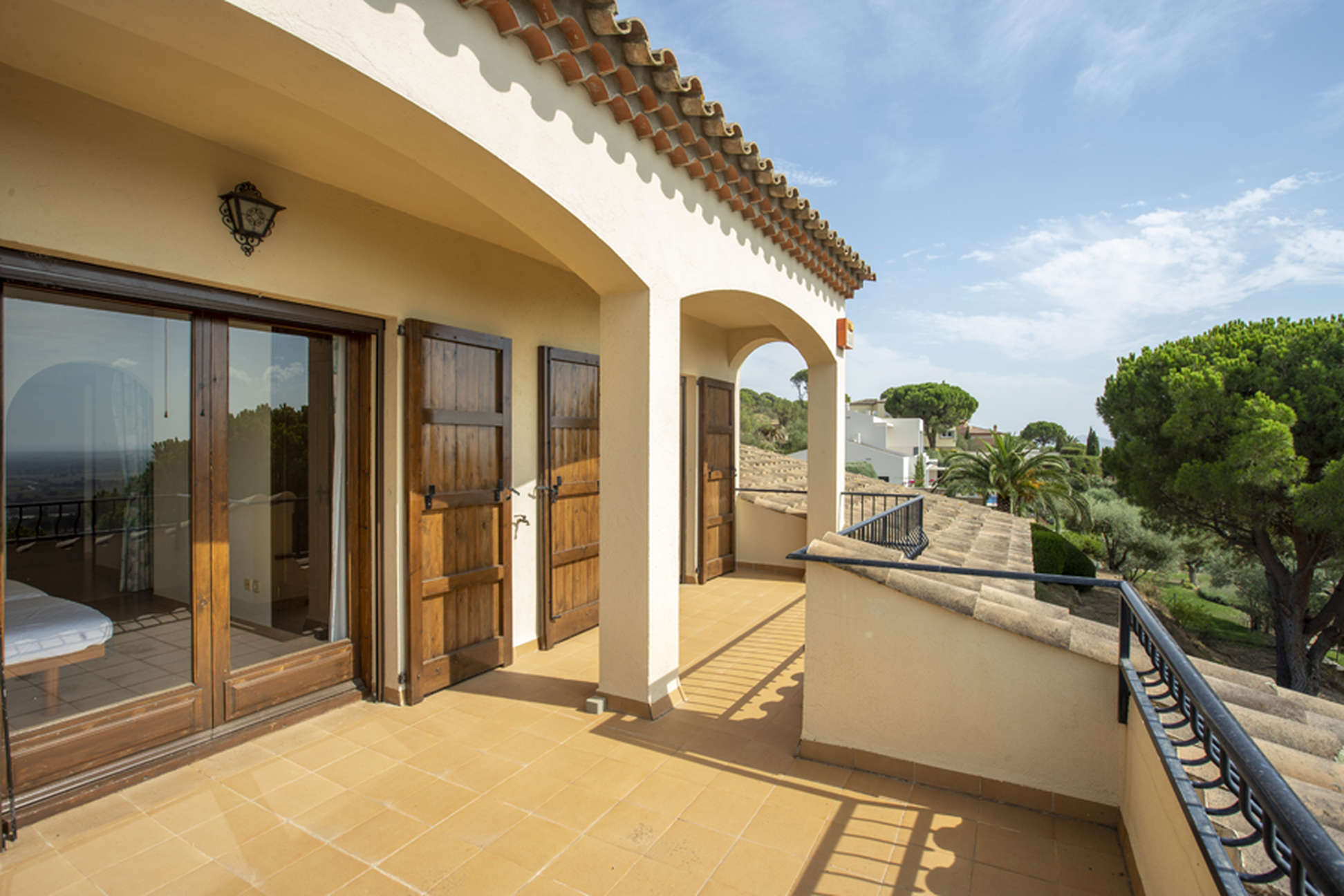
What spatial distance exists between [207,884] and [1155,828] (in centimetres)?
327

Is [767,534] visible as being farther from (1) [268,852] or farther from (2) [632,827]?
(1) [268,852]

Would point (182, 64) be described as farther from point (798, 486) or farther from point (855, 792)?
point (798, 486)

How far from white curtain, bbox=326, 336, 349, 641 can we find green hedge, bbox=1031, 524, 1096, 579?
1133 cm

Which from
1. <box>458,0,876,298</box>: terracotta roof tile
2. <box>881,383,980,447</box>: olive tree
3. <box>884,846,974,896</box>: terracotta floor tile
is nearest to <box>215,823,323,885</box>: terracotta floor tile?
<box>884,846,974,896</box>: terracotta floor tile

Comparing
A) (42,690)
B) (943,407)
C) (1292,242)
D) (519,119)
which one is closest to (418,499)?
(42,690)

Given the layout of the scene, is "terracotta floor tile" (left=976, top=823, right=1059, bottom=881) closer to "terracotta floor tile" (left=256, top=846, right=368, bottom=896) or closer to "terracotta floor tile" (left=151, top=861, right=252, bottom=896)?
"terracotta floor tile" (left=256, top=846, right=368, bottom=896)

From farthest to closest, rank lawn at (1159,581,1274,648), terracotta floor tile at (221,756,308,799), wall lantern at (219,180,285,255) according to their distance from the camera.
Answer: lawn at (1159,581,1274,648), wall lantern at (219,180,285,255), terracotta floor tile at (221,756,308,799)

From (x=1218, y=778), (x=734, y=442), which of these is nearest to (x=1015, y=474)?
(x=734, y=442)

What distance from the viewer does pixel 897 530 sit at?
5.30 m

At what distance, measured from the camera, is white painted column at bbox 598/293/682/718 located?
11.4 ft

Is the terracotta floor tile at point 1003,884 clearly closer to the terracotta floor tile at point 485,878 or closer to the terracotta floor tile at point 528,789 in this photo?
the terracotta floor tile at point 485,878

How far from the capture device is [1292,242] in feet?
53.4

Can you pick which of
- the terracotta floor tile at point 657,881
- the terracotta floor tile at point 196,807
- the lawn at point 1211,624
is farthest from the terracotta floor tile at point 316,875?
the lawn at point 1211,624

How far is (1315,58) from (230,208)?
15.0m
